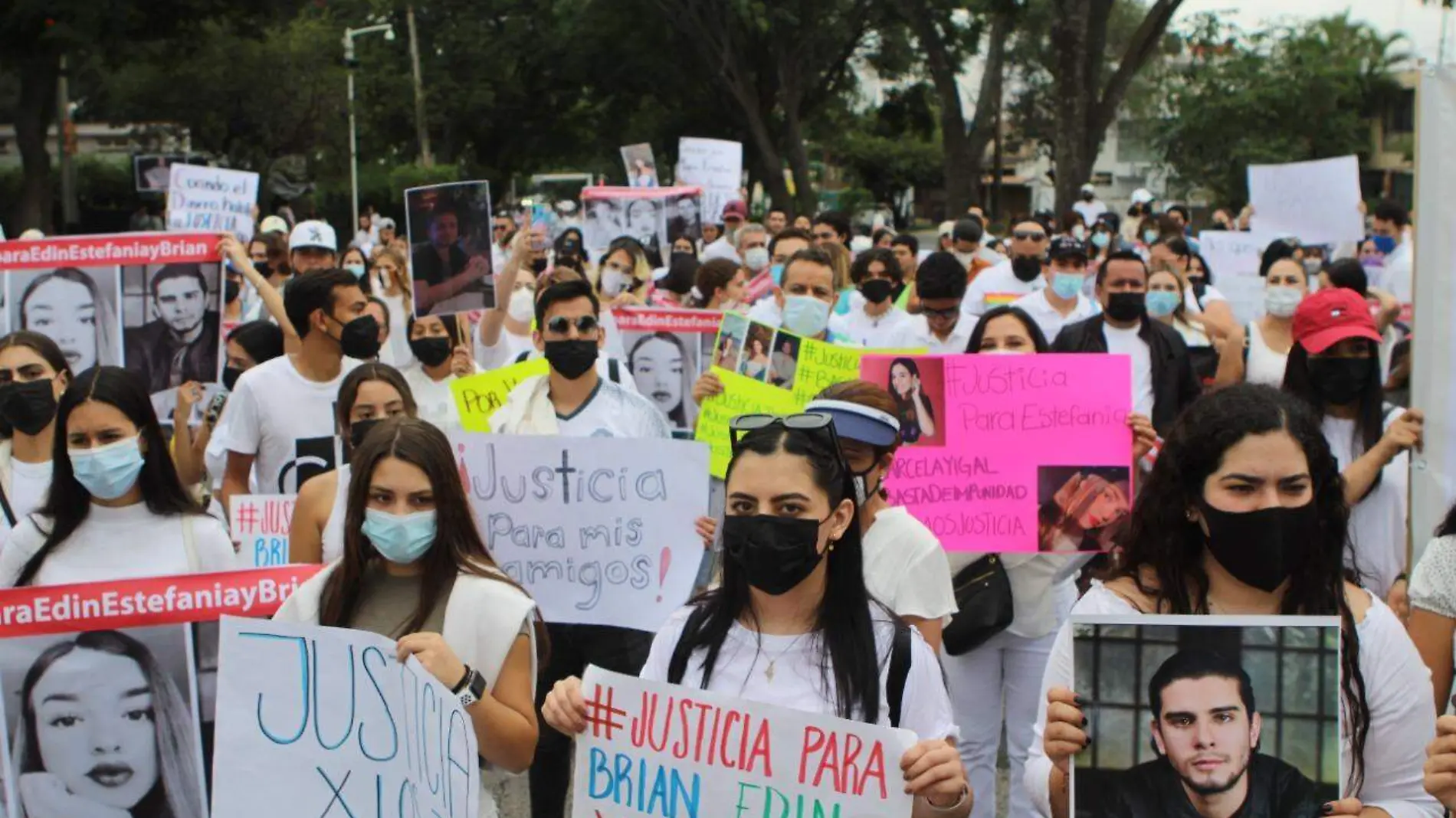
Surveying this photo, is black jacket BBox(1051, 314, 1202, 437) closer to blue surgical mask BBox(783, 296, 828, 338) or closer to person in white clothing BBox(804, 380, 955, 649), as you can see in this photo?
blue surgical mask BBox(783, 296, 828, 338)

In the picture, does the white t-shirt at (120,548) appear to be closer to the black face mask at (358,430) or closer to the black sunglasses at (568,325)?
the black face mask at (358,430)

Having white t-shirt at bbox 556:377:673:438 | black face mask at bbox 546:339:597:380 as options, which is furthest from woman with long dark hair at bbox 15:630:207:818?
black face mask at bbox 546:339:597:380

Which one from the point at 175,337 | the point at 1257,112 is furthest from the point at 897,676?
the point at 1257,112

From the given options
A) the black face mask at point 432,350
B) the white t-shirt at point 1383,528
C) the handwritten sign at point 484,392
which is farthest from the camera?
the black face mask at point 432,350

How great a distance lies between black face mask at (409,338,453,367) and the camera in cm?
742

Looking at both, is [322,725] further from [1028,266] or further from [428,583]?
[1028,266]

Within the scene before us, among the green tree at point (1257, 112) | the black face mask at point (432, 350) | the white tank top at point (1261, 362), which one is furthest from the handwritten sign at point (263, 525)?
the green tree at point (1257, 112)

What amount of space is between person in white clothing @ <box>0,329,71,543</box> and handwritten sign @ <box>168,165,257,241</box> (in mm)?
8032

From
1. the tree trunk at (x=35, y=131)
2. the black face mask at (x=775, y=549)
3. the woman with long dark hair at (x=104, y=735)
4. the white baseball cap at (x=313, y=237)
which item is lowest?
the woman with long dark hair at (x=104, y=735)

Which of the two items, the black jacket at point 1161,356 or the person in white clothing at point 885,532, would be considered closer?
the person in white clothing at point 885,532

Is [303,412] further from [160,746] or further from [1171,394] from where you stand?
[1171,394]

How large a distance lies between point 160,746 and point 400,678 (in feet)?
2.53

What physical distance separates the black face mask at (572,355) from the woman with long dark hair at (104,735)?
7.12 ft

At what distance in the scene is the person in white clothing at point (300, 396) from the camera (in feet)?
19.8
